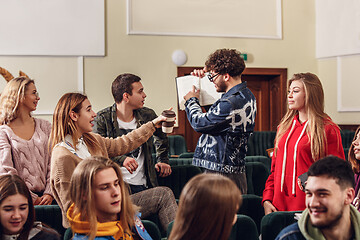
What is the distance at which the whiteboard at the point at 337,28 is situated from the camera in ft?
21.4

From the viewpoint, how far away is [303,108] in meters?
2.45

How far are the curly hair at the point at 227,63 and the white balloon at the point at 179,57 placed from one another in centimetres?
412

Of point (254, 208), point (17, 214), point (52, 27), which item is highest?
point (52, 27)

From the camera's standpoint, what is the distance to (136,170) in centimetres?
292

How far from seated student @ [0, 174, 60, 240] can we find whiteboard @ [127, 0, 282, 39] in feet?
15.8

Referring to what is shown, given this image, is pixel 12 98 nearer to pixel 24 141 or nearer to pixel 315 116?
pixel 24 141

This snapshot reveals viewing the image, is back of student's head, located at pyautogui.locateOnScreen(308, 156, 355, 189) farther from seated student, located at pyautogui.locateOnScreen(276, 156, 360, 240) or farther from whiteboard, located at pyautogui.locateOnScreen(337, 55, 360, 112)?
whiteboard, located at pyautogui.locateOnScreen(337, 55, 360, 112)

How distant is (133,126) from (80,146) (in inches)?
27.3

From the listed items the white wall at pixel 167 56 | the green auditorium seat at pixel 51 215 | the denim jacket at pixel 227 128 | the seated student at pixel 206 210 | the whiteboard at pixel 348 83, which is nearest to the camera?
the seated student at pixel 206 210

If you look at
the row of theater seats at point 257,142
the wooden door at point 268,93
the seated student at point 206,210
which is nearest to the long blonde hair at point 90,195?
the seated student at point 206,210

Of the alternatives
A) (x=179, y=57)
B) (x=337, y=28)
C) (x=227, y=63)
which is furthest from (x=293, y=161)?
(x=337, y=28)

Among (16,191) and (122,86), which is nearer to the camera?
(16,191)

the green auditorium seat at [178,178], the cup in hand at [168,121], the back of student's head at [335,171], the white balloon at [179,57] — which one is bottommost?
the green auditorium seat at [178,178]

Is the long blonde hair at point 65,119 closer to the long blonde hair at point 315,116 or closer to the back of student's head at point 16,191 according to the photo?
the back of student's head at point 16,191
